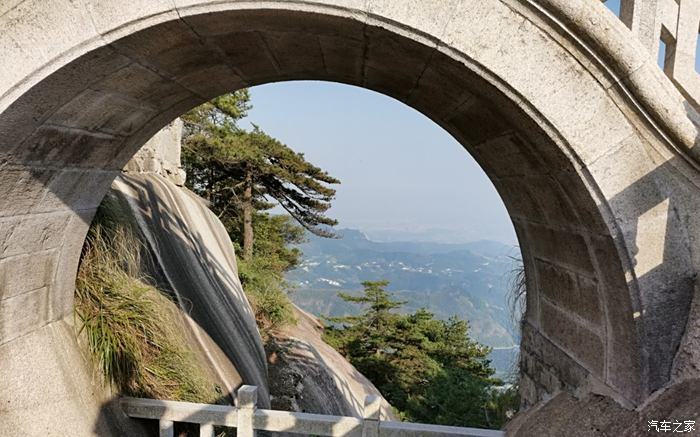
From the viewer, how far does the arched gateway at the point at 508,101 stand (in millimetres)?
1906

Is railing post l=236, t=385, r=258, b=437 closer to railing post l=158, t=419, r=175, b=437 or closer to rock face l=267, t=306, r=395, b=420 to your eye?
railing post l=158, t=419, r=175, b=437

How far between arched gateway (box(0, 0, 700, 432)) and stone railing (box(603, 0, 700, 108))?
0.35 m

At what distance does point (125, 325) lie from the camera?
328cm

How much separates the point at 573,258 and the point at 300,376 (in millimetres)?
7322

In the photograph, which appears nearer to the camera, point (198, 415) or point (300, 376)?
point (198, 415)

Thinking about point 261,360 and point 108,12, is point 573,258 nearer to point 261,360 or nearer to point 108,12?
point 108,12

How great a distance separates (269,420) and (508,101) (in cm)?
269

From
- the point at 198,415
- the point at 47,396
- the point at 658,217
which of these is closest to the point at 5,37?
the point at 47,396

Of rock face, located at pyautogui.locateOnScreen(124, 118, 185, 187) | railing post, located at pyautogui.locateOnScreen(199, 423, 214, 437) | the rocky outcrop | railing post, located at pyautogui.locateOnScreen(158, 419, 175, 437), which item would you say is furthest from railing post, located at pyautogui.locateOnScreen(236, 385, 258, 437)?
rock face, located at pyautogui.locateOnScreen(124, 118, 185, 187)

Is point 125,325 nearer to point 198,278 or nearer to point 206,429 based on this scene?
point 206,429

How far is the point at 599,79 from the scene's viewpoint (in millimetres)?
1944

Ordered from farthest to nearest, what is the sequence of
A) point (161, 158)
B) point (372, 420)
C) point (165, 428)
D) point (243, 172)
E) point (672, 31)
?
1. point (243, 172)
2. point (161, 158)
3. point (165, 428)
4. point (372, 420)
5. point (672, 31)

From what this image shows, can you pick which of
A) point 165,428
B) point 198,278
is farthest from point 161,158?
point 165,428

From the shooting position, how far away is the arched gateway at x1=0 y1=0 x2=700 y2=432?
6.25 feet
